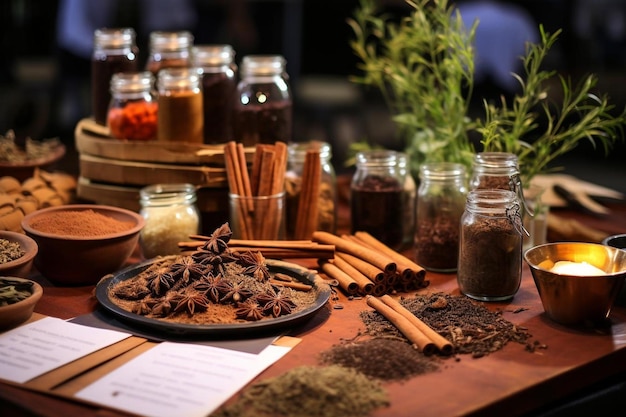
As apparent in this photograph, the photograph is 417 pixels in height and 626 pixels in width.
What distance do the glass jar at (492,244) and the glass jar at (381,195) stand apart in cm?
34

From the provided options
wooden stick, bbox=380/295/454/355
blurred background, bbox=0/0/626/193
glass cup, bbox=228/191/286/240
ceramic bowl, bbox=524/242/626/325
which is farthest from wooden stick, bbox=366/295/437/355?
blurred background, bbox=0/0/626/193

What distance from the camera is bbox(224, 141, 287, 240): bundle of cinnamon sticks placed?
188cm

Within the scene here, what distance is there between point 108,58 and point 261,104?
47 cm

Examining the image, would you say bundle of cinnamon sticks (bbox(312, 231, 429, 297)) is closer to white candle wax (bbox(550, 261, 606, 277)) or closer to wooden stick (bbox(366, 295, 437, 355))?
wooden stick (bbox(366, 295, 437, 355))

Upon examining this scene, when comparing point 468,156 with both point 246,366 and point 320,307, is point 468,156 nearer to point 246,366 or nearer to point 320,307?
point 320,307

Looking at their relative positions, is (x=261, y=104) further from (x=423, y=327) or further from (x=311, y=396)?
(x=311, y=396)

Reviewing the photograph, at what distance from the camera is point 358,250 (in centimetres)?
180

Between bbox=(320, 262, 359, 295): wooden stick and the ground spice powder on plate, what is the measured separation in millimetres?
435

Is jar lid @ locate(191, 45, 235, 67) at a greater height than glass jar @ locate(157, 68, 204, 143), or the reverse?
jar lid @ locate(191, 45, 235, 67)

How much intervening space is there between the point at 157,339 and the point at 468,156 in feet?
3.08

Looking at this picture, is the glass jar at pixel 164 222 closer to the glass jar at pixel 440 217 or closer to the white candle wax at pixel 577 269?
the glass jar at pixel 440 217

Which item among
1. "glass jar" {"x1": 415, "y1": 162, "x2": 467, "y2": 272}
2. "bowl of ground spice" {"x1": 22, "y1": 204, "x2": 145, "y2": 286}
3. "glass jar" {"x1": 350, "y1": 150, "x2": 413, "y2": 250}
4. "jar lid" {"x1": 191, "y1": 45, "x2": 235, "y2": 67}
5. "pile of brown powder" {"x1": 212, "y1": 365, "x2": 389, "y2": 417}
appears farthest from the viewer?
"jar lid" {"x1": 191, "y1": 45, "x2": 235, "y2": 67}

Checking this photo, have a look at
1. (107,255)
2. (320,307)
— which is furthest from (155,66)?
(320,307)

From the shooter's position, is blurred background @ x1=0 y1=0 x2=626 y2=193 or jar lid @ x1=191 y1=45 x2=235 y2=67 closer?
jar lid @ x1=191 y1=45 x2=235 y2=67
